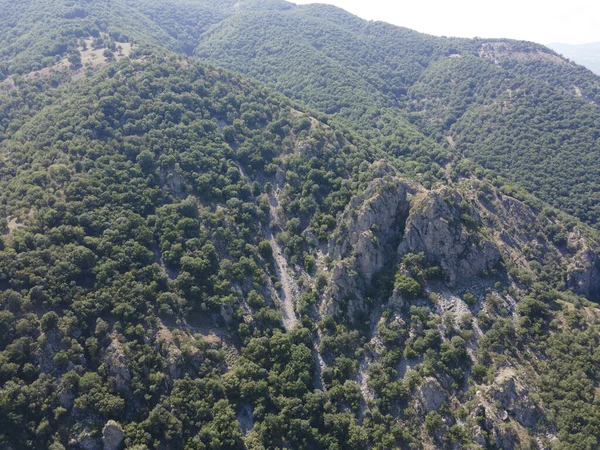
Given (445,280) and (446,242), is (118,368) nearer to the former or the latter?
(445,280)

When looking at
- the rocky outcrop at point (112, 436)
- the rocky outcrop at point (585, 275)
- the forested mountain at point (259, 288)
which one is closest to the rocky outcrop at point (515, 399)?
the forested mountain at point (259, 288)

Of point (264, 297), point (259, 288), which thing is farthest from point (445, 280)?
point (259, 288)

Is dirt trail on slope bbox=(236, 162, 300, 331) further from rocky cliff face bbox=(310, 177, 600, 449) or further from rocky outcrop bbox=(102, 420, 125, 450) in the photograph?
rocky outcrop bbox=(102, 420, 125, 450)

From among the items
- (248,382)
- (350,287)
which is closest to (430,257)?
(350,287)

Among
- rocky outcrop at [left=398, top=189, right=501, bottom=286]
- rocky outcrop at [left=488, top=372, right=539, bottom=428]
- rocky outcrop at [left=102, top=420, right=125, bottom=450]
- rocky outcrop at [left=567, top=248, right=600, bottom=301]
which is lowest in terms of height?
rocky outcrop at [left=102, top=420, right=125, bottom=450]

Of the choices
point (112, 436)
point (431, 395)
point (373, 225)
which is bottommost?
point (112, 436)

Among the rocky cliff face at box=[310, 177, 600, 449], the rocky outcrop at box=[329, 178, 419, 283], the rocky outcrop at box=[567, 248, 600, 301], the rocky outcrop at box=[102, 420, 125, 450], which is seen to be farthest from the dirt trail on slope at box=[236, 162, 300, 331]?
the rocky outcrop at box=[567, 248, 600, 301]
